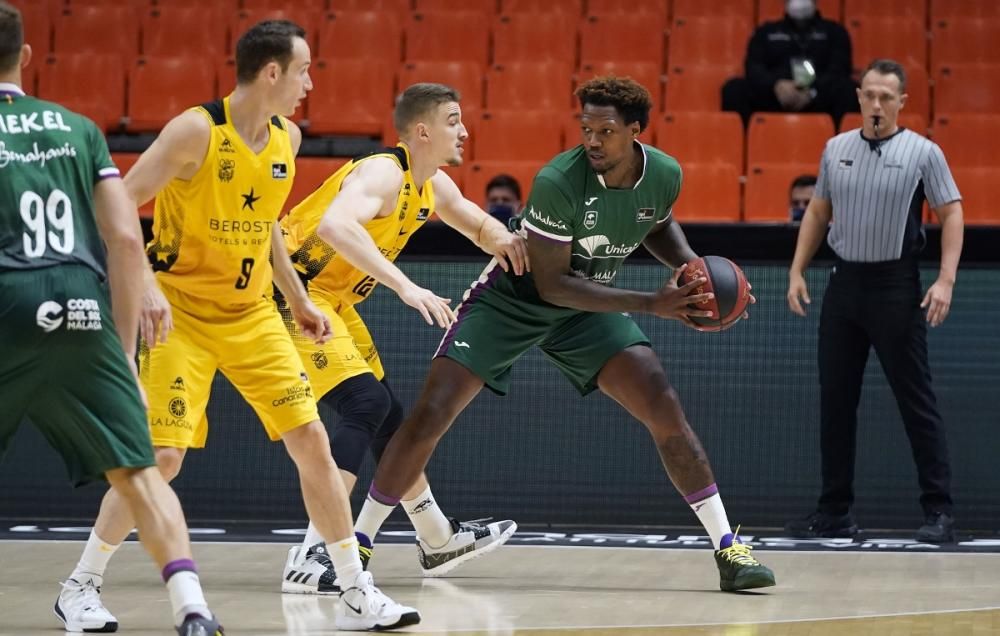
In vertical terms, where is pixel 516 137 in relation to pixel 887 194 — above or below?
above

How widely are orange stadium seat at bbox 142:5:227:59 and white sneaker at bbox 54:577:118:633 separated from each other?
749cm

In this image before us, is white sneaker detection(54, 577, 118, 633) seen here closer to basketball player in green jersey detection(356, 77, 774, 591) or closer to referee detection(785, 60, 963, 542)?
basketball player in green jersey detection(356, 77, 774, 591)

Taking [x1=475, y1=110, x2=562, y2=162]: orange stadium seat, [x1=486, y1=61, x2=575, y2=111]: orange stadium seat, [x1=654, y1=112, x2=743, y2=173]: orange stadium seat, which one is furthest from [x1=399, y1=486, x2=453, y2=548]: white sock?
[x1=486, y1=61, x2=575, y2=111]: orange stadium seat

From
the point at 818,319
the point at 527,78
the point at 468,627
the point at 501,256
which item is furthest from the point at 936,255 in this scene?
the point at 527,78

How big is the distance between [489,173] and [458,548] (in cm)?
438

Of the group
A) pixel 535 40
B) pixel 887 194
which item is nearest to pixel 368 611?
Result: pixel 887 194

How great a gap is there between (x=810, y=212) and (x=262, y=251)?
10.7 feet

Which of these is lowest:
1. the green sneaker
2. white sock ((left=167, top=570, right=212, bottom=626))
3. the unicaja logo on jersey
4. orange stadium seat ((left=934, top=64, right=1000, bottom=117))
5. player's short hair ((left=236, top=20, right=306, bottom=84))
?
the green sneaker

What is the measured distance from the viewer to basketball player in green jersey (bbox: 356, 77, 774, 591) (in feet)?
18.0

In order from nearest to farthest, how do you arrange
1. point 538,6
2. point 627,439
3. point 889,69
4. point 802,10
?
point 889,69
point 627,439
point 802,10
point 538,6

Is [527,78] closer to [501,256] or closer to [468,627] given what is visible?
[501,256]

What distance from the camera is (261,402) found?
4.74m

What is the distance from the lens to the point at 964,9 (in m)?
11.6

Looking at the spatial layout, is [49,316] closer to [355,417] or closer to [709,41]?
[355,417]
